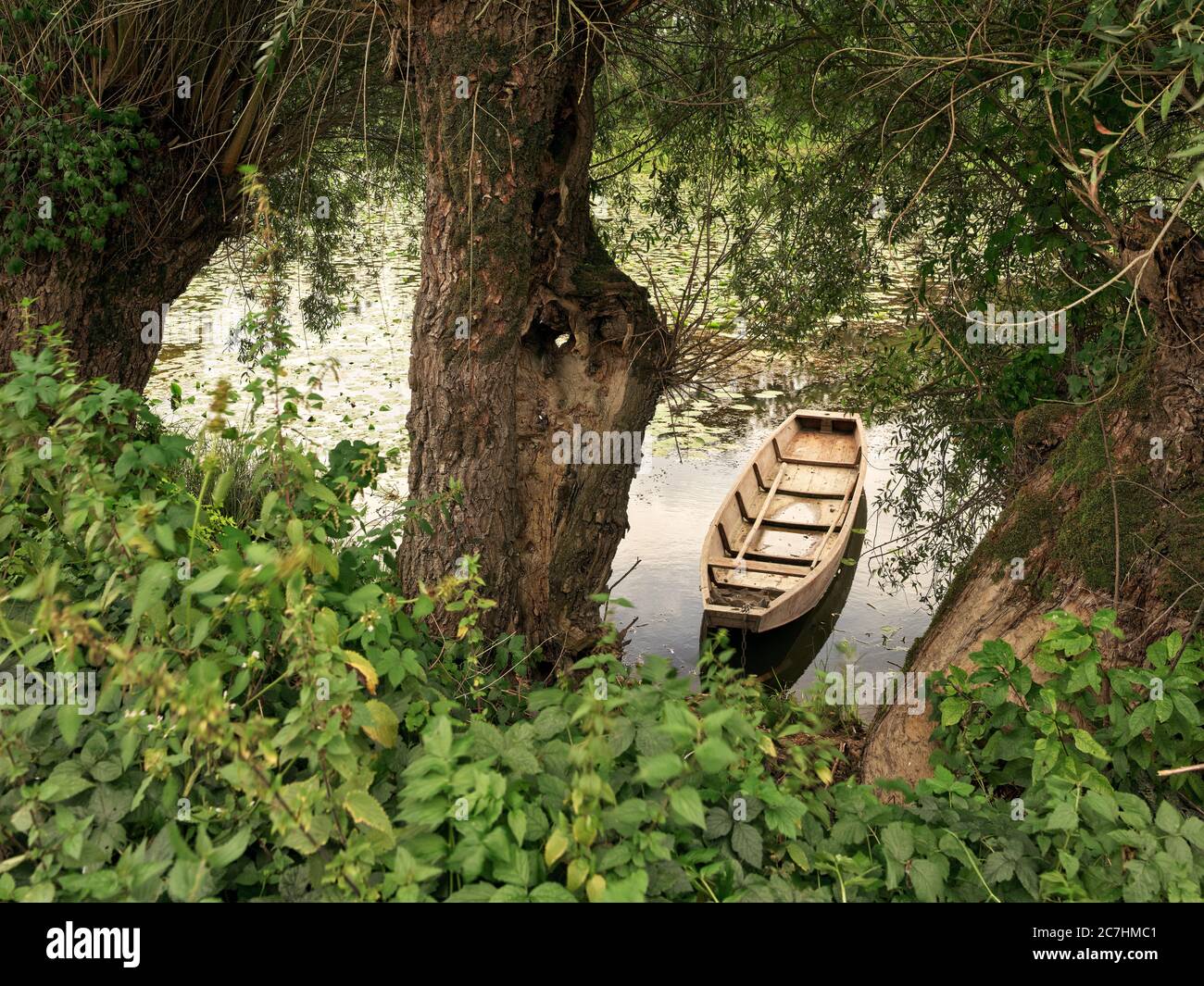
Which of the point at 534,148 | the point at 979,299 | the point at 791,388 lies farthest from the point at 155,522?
the point at 791,388

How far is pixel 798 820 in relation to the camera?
237 cm

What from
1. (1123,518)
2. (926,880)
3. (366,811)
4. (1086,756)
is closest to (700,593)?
(1123,518)

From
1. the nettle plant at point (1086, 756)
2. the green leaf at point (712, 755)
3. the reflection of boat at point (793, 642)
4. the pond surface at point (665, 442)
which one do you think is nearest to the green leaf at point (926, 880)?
the nettle plant at point (1086, 756)

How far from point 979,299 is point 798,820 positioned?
3992 mm

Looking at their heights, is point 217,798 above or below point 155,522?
below

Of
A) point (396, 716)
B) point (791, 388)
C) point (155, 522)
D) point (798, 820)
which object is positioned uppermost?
point (791, 388)

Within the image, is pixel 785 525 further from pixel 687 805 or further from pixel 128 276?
pixel 687 805

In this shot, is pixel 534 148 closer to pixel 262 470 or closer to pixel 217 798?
pixel 262 470

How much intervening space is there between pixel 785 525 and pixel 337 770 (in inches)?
293

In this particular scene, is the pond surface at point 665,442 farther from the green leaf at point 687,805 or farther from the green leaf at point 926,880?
the green leaf at point 687,805

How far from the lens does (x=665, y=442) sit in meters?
11.6

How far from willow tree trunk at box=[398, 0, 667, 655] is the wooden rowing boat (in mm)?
3026

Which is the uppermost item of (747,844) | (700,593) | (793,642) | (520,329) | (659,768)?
(520,329)

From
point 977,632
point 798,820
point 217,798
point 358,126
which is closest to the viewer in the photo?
point 217,798
